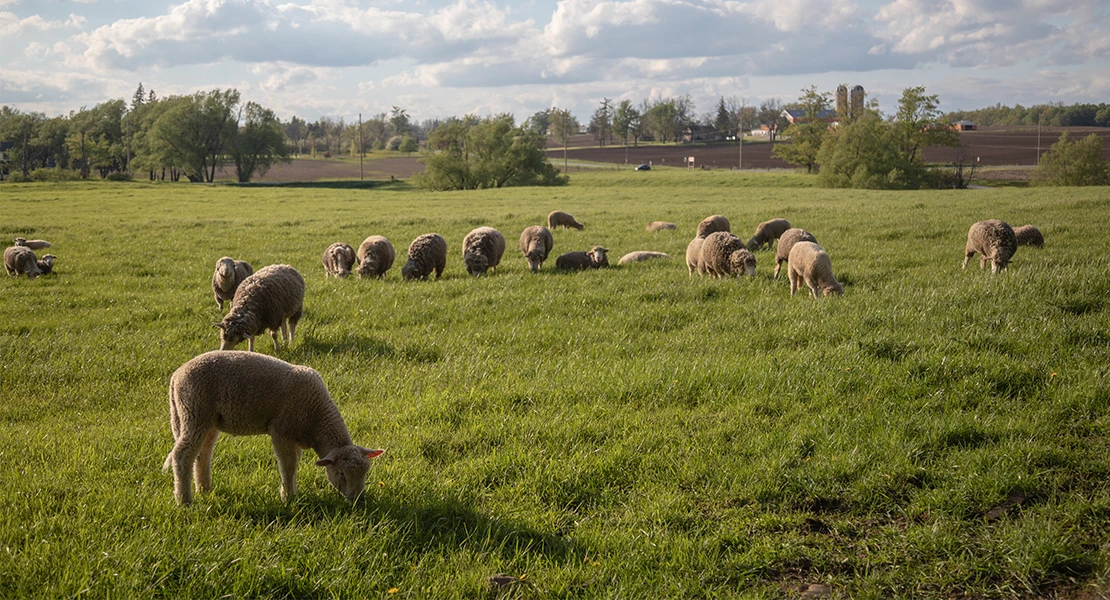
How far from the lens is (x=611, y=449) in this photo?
6.16m

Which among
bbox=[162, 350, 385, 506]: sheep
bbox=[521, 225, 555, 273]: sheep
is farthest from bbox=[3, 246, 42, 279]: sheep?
bbox=[162, 350, 385, 506]: sheep

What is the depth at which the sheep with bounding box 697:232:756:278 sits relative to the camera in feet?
48.0

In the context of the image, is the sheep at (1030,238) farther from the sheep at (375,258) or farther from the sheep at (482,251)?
the sheep at (375,258)

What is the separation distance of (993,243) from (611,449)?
42.5 feet

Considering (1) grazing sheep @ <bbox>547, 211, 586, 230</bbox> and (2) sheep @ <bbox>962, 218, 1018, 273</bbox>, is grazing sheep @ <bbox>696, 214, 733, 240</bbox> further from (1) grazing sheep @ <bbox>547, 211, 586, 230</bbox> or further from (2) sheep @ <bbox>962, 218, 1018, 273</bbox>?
(1) grazing sheep @ <bbox>547, 211, 586, 230</bbox>

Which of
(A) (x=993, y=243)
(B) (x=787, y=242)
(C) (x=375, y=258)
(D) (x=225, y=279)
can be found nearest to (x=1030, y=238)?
(A) (x=993, y=243)

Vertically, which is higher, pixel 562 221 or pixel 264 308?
pixel 562 221

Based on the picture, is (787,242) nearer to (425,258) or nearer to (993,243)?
(993,243)

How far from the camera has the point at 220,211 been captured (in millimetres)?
40312

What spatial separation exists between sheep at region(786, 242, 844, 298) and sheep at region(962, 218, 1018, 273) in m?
4.40

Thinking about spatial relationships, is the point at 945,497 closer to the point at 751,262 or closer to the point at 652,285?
the point at 652,285

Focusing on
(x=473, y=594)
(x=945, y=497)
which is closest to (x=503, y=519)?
(x=473, y=594)

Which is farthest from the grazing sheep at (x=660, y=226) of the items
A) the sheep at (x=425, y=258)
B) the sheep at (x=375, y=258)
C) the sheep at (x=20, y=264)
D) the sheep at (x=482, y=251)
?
the sheep at (x=20, y=264)

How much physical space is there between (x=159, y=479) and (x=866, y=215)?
1054 inches
